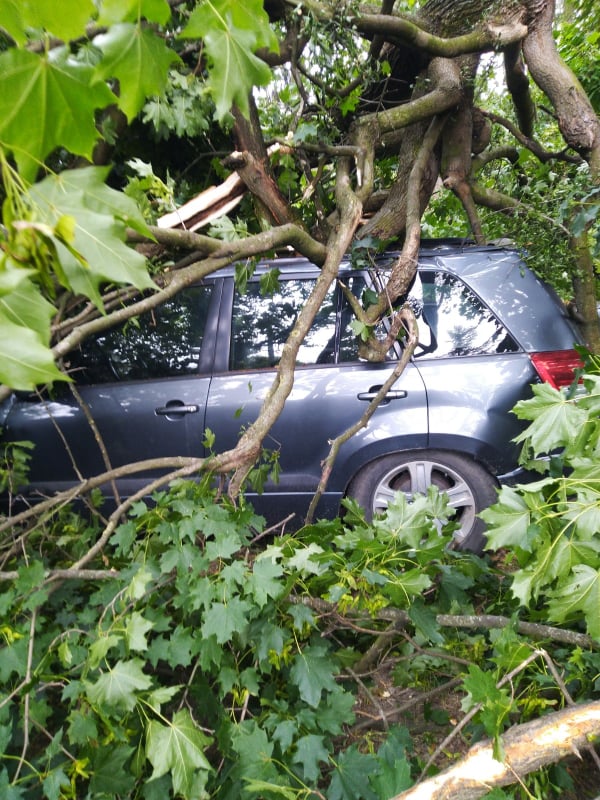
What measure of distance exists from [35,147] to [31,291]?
321 millimetres

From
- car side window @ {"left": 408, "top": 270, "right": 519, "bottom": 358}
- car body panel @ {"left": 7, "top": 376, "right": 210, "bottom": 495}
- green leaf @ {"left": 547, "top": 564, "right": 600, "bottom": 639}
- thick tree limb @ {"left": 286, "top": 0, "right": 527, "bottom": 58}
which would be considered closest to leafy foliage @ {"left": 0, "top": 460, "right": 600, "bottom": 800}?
green leaf @ {"left": 547, "top": 564, "right": 600, "bottom": 639}

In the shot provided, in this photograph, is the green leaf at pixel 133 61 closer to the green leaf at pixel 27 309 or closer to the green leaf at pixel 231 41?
the green leaf at pixel 231 41

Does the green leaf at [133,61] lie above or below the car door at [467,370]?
above

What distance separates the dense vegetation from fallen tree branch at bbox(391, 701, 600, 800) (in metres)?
0.02

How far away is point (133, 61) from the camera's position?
0.82 m

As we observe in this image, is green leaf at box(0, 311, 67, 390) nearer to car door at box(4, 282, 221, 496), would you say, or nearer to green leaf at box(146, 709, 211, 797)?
green leaf at box(146, 709, 211, 797)

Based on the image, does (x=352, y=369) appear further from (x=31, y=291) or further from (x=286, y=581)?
(x=31, y=291)

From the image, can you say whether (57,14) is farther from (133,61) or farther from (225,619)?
(225,619)

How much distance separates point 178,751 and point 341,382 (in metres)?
2.07

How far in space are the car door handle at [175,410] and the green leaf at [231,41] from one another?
231cm

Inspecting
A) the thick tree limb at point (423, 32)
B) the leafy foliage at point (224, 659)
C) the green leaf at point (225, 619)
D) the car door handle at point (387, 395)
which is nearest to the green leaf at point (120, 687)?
the leafy foliage at point (224, 659)

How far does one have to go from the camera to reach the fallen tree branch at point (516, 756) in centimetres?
101

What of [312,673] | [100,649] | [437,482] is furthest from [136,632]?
[437,482]

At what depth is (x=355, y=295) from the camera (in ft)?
9.91
